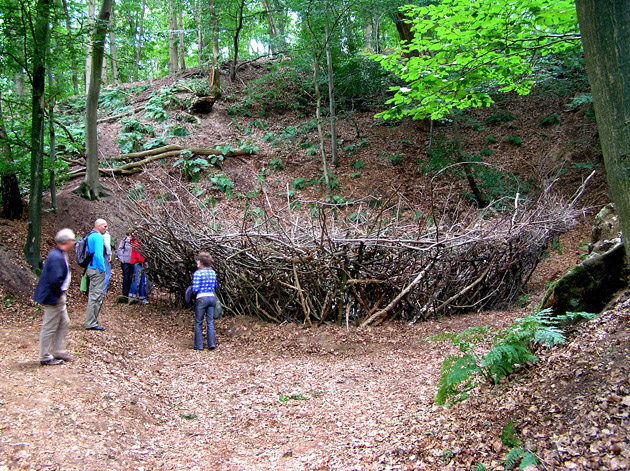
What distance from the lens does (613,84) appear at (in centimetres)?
220

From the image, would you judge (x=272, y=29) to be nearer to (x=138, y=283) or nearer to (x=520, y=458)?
(x=138, y=283)

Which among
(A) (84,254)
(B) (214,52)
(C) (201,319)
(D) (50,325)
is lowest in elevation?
(C) (201,319)

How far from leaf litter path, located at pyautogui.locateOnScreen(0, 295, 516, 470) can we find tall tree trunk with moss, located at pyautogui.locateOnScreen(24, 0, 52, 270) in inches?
71.2

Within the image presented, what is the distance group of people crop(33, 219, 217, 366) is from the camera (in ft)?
15.5

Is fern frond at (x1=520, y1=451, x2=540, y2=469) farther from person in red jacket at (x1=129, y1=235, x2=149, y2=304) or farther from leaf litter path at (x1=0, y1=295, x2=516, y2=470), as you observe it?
person in red jacket at (x1=129, y1=235, x2=149, y2=304)

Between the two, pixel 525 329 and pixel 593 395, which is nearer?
pixel 593 395

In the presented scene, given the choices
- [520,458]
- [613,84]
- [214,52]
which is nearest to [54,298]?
[520,458]

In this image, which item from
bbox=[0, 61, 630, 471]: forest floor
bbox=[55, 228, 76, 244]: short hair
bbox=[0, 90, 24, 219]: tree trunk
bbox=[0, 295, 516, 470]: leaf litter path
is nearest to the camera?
bbox=[0, 61, 630, 471]: forest floor

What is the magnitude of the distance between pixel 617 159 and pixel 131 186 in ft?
43.1

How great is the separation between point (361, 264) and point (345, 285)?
41 cm

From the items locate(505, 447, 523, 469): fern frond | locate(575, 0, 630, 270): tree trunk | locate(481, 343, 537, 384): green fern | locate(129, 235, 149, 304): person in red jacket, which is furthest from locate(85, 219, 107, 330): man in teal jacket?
locate(575, 0, 630, 270): tree trunk

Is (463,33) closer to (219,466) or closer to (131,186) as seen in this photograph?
(219,466)

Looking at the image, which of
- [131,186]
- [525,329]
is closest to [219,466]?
[525,329]

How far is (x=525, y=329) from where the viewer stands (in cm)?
329
